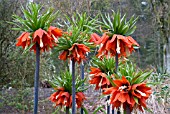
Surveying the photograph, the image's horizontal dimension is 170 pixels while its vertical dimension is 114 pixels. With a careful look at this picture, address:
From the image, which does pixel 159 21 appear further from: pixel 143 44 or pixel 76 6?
pixel 143 44

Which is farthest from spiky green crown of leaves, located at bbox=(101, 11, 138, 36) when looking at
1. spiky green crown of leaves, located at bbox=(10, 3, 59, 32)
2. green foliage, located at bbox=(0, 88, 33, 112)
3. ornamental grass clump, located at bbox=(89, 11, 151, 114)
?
green foliage, located at bbox=(0, 88, 33, 112)

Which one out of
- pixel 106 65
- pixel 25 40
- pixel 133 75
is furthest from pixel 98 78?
pixel 25 40

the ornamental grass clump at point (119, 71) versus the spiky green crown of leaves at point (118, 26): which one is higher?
the spiky green crown of leaves at point (118, 26)

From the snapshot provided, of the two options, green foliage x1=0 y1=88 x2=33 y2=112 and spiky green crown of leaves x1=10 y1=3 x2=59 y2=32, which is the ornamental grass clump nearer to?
spiky green crown of leaves x1=10 y1=3 x2=59 y2=32

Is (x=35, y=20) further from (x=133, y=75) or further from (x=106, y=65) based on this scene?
(x=133, y=75)

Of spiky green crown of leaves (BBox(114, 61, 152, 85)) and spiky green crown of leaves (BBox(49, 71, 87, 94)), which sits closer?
spiky green crown of leaves (BBox(114, 61, 152, 85))

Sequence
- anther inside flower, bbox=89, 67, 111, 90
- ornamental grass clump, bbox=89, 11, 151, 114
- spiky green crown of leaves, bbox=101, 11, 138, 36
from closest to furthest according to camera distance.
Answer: ornamental grass clump, bbox=89, 11, 151, 114 → spiky green crown of leaves, bbox=101, 11, 138, 36 → anther inside flower, bbox=89, 67, 111, 90

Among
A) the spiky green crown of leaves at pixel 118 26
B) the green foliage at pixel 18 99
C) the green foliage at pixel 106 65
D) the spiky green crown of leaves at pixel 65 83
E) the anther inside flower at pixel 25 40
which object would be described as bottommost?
the green foliage at pixel 18 99

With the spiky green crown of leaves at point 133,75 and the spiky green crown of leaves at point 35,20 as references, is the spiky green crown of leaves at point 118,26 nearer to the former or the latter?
the spiky green crown of leaves at point 133,75

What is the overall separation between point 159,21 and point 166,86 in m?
6.60

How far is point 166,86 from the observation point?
6.49 meters

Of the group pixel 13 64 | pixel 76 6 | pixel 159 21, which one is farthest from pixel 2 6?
pixel 159 21

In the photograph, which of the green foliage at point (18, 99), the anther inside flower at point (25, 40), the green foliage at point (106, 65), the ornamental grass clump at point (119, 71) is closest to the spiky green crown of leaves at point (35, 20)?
the anther inside flower at point (25, 40)

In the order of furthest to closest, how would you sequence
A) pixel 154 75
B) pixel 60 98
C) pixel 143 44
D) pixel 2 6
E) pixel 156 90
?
pixel 143 44 → pixel 154 75 → pixel 156 90 → pixel 2 6 → pixel 60 98
